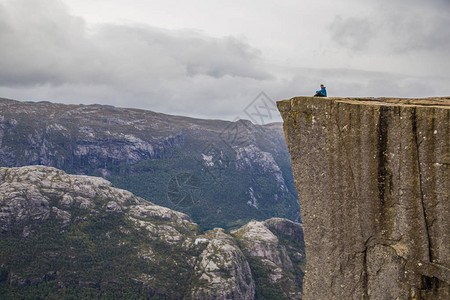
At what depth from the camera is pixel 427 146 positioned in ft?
49.7

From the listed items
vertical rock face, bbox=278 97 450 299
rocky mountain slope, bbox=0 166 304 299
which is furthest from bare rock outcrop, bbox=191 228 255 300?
vertical rock face, bbox=278 97 450 299

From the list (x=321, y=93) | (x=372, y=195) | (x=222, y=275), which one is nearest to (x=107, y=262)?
(x=222, y=275)

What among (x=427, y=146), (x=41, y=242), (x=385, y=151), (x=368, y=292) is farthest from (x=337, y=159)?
(x=41, y=242)

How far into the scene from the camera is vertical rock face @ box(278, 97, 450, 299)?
50.2ft

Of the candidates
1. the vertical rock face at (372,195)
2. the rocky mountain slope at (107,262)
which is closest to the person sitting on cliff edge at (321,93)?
the vertical rock face at (372,195)

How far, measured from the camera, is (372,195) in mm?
16703

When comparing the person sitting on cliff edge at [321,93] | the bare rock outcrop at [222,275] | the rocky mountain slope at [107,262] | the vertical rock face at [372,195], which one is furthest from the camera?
the bare rock outcrop at [222,275]

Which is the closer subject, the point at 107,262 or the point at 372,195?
the point at 372,195

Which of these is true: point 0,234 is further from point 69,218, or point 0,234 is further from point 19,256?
point 69,218

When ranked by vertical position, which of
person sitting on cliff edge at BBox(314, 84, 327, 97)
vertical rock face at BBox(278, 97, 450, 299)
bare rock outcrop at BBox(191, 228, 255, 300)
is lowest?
bare rock outcrop at BBox(191, 228, 255, 300)

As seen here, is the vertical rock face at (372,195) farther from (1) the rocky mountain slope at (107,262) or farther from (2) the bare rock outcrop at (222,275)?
(2) the bare rock outcrop at (222,275)

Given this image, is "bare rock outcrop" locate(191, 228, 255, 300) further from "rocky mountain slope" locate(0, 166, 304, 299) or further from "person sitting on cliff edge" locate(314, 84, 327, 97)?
"person sitting on cliff edge" locate(314, 84, 327, 97)

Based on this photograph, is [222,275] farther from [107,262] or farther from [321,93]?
[321,93]

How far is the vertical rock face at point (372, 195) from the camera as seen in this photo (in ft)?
50.2
